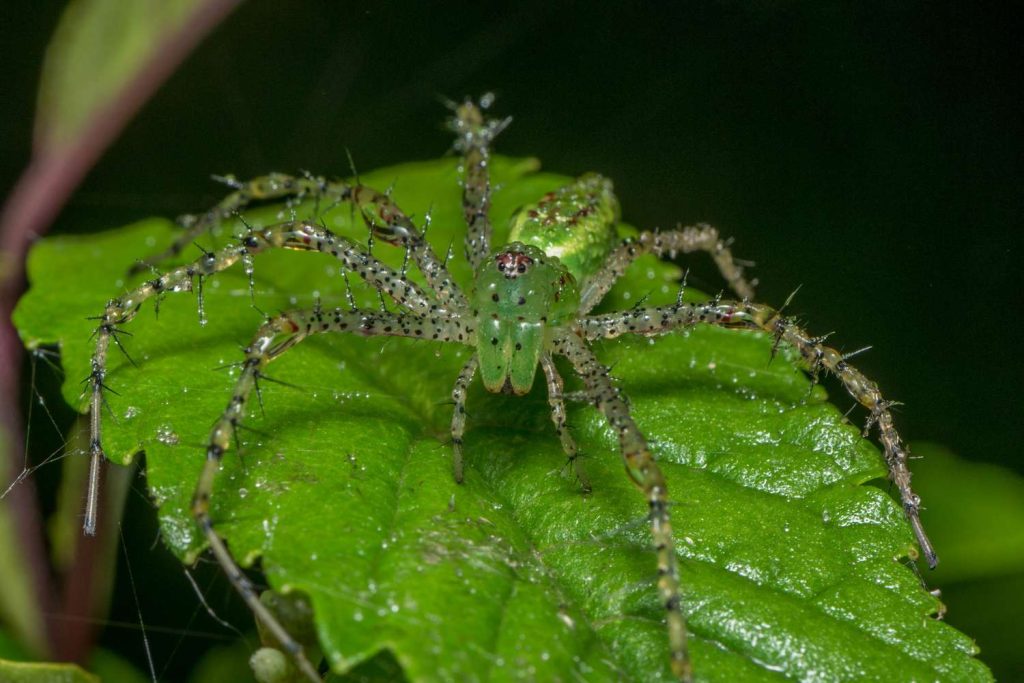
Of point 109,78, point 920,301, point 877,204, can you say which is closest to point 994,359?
point 920,301

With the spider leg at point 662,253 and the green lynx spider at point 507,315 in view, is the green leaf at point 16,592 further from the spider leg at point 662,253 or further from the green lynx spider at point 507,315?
the spider leg at point 662,253

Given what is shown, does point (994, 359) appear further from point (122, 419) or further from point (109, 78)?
point (109, 78)

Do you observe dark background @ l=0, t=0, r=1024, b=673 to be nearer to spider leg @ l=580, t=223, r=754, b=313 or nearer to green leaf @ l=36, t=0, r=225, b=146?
spider leg @ l=580, t=223, r=754, b=313

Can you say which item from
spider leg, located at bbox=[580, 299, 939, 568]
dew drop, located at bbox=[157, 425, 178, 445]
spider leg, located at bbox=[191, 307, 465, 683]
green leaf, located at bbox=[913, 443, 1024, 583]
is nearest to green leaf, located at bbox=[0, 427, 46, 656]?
dew drop, located at bbox=[157, 425, 178, 445]

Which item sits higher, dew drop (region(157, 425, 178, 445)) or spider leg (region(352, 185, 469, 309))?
spider leg (region(352, 185, 469, 309))

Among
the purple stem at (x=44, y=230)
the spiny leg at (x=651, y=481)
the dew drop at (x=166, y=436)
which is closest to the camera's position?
the spiny leg at (x=651, y=481)

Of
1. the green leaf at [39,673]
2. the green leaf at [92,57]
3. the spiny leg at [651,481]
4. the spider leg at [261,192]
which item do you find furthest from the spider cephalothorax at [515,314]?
the green leaf at [92,57]
